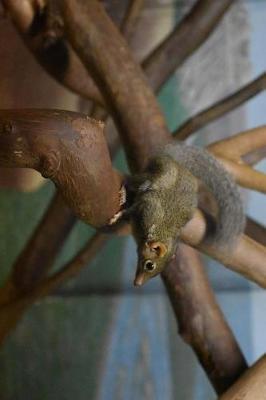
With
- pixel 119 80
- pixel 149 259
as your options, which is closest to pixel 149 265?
pixel 149 259

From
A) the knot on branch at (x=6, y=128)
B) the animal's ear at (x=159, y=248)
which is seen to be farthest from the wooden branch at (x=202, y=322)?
the knot on branch at (x=6, y=128)

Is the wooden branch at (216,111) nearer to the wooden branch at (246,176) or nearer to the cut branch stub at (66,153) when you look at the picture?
the wooden branch at (246,176)

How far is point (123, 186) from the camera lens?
0.41 m

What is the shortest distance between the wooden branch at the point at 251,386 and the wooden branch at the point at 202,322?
0.04 m

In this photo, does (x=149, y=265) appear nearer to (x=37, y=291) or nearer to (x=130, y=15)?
(x=37, y=291)

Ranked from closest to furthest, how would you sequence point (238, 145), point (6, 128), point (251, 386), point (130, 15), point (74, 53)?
point (6, 128)
point (251, 386)
point (238, 145)
point (74, 53)
point (130, 15)

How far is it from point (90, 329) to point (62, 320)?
0.05 metres

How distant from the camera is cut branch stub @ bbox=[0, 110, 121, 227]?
31 centimetres

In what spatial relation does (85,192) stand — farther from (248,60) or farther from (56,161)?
(248,60)

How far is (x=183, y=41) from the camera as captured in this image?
754mm

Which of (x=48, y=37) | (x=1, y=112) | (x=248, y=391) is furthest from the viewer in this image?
(x=48, y=37)

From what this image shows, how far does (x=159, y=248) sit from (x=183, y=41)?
1.44 ft

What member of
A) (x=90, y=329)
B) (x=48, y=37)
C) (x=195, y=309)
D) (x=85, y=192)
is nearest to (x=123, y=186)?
(x=85, y=192)

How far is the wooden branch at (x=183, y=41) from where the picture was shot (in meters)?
0.74
